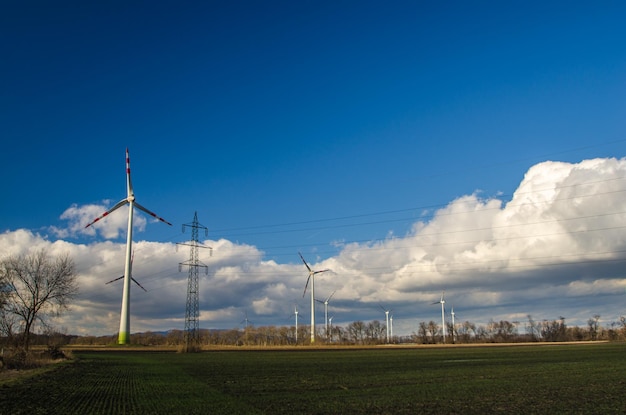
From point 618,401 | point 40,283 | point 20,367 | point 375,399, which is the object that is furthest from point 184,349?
point 618,401

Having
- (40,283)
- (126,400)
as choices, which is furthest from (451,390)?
(40,283)

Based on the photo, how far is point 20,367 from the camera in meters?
42.4

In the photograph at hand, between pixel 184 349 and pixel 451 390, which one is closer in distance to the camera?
pixel 451 390

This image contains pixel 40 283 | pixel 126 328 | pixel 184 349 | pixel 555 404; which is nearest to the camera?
pixel 555 404

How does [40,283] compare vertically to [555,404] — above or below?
above

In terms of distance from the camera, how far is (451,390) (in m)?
24.7

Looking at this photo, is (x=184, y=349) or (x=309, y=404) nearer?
(x=309, y=404)

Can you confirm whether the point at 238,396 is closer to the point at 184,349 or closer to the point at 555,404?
the point at 555,404

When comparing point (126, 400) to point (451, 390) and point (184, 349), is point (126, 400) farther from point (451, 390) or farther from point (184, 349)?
point (184, 349)

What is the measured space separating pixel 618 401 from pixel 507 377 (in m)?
11.6

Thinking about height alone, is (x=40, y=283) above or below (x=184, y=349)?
above

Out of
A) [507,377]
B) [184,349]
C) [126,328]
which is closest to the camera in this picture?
[507,377]

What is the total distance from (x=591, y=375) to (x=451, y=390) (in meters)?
12.7

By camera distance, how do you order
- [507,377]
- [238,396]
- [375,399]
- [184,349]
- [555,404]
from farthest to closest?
[184,349] < [507,377] < [238,396] < [375,399] < [555,404]
